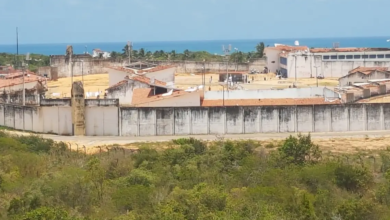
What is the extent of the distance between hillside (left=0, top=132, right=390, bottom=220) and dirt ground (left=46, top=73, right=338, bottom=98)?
24.0 meters

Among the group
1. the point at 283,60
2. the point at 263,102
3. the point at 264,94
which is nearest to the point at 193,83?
the point at 283,60

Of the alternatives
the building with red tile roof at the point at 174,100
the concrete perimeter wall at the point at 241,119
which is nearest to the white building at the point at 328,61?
the building with red tile roof at the point at 174,100

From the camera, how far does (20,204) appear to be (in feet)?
70.0

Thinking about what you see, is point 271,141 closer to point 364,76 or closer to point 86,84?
point 364,76

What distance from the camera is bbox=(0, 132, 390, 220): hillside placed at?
68.9ft

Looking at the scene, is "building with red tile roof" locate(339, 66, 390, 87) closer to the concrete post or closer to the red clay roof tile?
the red clay roof tile

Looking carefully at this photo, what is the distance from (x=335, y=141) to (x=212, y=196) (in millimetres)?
15819

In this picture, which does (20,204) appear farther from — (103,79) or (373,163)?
(103,79)

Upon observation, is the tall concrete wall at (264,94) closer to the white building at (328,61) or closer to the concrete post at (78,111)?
the concrete post at (78,111)

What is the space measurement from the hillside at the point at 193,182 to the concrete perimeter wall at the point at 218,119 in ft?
12.5

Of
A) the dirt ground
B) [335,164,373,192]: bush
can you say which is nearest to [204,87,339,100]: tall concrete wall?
the dirt ground

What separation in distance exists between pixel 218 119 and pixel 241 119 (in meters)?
1.31

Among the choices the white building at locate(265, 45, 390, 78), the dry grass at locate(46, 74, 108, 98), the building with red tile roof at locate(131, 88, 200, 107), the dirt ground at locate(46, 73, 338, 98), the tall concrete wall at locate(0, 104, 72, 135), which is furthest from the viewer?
the white building at locate(265, 45, 390, 78)

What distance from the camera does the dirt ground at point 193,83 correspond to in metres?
57.3
